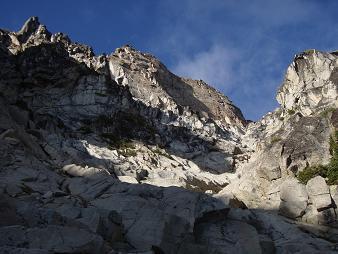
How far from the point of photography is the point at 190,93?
152375 millimetres

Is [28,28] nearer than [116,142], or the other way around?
[116,142]

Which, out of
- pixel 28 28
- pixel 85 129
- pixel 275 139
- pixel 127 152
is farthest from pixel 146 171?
pixel 28 28

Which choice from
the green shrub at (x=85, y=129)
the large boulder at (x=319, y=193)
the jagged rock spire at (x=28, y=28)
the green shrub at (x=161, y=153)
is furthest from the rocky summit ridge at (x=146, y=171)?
the jagged rock spire at (x=28, y=28)

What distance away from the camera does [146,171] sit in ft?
202

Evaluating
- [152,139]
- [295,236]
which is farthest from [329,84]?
[152,139]

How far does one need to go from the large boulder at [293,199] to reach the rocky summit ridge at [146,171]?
9 cm

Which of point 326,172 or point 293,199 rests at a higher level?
point 326,172

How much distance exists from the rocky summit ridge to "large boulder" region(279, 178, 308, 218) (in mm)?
87

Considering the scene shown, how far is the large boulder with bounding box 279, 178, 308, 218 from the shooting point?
36.8m

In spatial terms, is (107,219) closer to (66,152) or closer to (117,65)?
(66,152)

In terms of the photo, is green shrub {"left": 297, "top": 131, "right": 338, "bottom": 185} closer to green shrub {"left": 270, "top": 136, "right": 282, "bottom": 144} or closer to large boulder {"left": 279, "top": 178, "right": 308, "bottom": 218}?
large boulder {"left": 279, "top": 178, "right": 308, "bottom": 218}

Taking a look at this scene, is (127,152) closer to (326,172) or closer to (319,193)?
(326,172)

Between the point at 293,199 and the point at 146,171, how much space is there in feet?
88.2

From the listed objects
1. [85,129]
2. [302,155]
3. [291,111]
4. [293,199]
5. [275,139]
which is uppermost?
[85,129]
